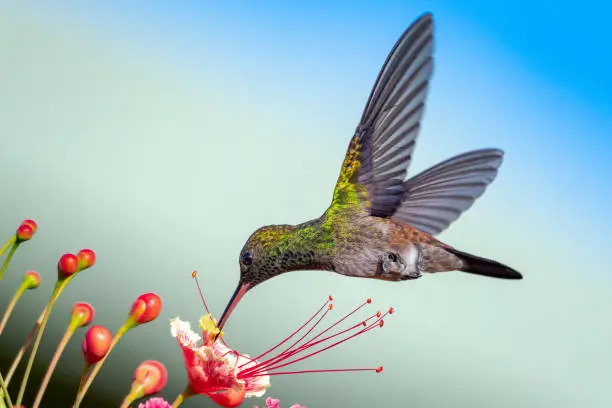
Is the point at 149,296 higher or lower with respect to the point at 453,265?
lower

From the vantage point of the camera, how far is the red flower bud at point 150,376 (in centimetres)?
78

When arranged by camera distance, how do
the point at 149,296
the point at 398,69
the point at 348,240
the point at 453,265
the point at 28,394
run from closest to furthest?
the point at 149,296, the point at 398,69, the point at 348,240, the point at 453,265, the point at 28,394

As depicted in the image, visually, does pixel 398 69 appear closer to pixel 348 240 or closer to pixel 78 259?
pixel 348 240

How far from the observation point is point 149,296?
795 millimetres

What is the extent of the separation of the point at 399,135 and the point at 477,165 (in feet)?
0.73

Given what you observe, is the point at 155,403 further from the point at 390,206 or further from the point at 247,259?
the point at 390,206

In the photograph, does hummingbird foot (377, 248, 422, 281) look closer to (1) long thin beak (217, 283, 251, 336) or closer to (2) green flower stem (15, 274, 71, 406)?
(1) long thin beak (217, 283, 251, 336)

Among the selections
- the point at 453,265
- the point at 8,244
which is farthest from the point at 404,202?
the point at 8,244

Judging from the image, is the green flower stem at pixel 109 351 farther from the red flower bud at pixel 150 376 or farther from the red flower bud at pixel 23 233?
the red flower bud at pixel 23 233

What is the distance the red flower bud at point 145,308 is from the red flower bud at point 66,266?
0.28ft

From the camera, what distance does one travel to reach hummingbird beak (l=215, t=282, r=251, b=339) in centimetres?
91

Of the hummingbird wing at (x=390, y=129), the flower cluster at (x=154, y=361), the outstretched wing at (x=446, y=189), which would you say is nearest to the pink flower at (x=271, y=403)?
the flower cluster at (x=154, y=361)

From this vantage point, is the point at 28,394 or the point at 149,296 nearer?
the point at 149,296

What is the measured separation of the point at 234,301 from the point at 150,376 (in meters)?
0.20
